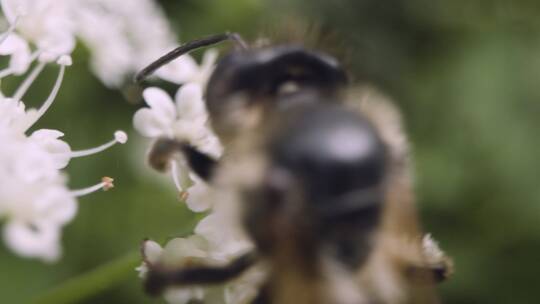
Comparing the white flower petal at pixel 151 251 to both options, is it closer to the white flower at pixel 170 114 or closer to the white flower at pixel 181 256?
the white flower at pixel 181 256

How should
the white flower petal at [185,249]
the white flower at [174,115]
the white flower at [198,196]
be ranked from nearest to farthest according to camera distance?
1. the white flower petal at [185,249]
2. the white flower at [198,196]
3. the white flower at [174,115]

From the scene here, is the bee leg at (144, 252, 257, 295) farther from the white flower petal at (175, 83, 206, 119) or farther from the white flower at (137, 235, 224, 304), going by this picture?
the white flower petal at (175, 83, 206, 119)

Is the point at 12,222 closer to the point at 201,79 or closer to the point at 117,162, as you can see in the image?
the point at 201,79

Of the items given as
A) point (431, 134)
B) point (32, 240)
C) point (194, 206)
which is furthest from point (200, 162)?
point (431, 134)

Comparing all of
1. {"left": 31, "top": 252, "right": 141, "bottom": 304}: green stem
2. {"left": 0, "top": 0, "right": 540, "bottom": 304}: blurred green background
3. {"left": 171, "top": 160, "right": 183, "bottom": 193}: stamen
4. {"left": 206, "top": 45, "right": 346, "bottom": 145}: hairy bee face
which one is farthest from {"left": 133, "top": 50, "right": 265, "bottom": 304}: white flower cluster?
{"left": 0, "top": 0, "right": 540, "bottom": 304}: blurred green background

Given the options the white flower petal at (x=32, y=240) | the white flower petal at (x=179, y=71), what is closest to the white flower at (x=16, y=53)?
the white flower petal at (x=179, y=71)

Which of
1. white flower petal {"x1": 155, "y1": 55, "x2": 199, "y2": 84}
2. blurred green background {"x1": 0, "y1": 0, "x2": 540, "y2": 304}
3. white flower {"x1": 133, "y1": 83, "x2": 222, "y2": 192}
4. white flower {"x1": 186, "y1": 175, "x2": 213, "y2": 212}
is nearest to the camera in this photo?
white flower {"x1": 186, "y1": 175, "x2": 213, "y2": 212}
